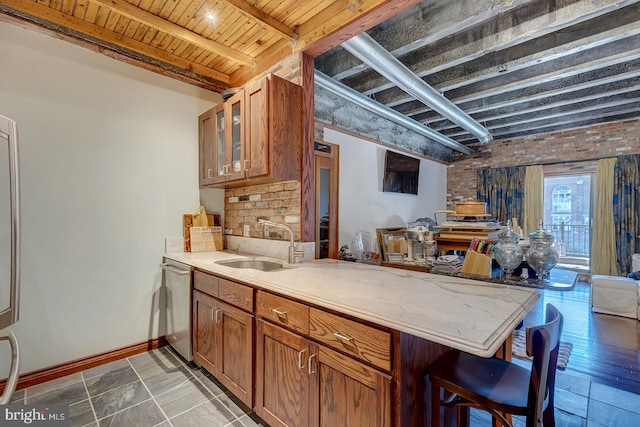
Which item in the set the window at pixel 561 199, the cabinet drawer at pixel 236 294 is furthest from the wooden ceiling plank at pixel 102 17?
the window at pixel 561 199

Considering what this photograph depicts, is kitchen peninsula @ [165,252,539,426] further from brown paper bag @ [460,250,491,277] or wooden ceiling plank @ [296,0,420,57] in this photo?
wooden ceiling plank @ [296,0,420,57]

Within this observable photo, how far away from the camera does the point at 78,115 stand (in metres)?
2.30

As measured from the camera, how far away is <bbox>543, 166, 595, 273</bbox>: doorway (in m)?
5.62

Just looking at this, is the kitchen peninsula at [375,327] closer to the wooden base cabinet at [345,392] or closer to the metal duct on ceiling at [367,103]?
the wooden base cabinet at [345,392]

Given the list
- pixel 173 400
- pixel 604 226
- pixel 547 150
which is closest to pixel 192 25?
pixel 173 400

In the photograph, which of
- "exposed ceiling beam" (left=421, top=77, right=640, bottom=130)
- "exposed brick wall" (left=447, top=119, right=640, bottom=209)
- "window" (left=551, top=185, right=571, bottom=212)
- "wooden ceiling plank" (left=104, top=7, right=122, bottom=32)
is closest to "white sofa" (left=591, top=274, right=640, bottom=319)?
"exposed ceiling beam" (left=421, top=77, right=640, bottom=130)

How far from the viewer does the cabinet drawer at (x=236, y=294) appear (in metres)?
1.69

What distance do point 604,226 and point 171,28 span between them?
720cm

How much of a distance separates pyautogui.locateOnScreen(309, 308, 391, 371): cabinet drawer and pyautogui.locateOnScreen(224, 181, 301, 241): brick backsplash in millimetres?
1074

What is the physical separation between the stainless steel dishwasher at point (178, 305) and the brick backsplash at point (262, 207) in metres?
0.71

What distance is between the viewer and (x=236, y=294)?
179 centimetres

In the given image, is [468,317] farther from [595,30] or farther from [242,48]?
[595,30]

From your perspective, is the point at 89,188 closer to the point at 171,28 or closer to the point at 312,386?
the point at 171,28

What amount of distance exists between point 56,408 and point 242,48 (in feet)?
9.56
